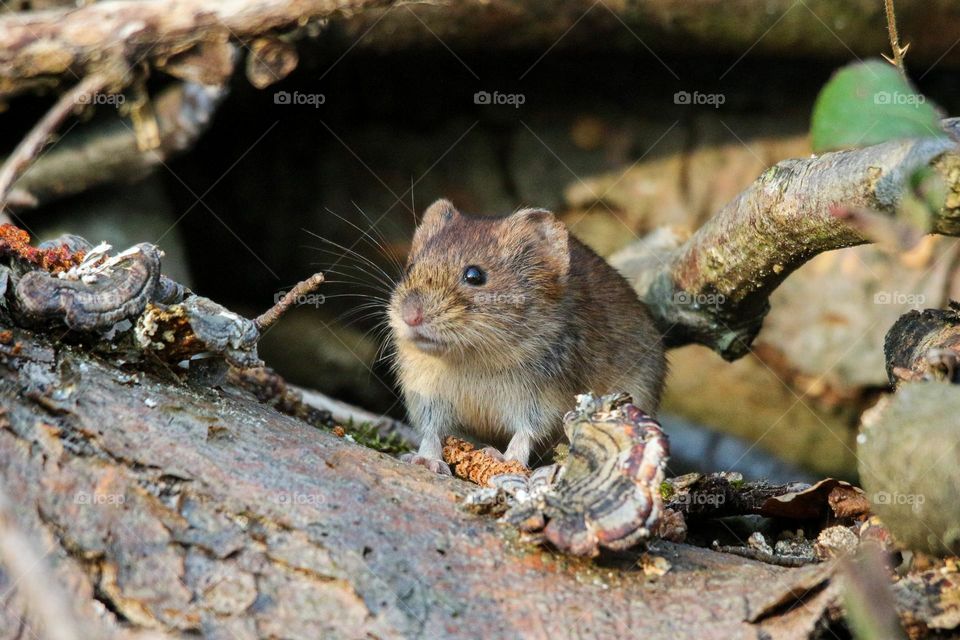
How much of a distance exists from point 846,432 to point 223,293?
571 centimetres

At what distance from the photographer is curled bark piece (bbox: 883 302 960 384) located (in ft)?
11.1

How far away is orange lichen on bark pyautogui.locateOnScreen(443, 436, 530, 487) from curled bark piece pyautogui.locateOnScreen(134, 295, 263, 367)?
1248mm

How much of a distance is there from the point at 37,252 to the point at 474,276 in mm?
2310

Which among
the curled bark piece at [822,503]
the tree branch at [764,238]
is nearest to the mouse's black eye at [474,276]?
the tree branch at [764,238]

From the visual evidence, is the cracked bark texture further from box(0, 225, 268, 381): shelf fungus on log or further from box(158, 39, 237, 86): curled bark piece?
box(158, 39, 237, 86): curled bark piece

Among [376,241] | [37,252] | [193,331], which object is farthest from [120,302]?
[376,241]

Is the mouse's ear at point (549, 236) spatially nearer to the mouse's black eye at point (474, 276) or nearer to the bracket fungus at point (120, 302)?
the mouse's black eye at point (474, 276)

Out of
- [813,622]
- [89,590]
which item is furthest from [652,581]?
[89,590]

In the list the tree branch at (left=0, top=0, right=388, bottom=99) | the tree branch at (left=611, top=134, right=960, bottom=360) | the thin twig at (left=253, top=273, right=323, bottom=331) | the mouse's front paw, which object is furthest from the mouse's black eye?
the tree branch at (left=0, top=0, right=388, bottom=99)

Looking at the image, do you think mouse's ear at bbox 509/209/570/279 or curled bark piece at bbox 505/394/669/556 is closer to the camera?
curled bark piece at bbox 505/394/669/556

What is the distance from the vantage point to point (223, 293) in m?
8.51

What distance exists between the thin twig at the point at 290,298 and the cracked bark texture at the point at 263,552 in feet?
2.02

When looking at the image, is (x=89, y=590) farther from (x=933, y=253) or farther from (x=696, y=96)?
(x=933, y=253)

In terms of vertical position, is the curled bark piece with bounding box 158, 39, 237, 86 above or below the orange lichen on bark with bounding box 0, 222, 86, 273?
above
